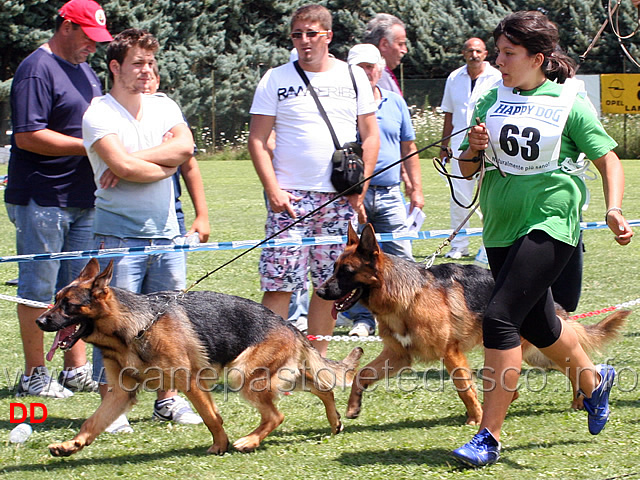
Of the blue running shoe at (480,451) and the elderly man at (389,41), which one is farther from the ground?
the elderly man at (389,41)

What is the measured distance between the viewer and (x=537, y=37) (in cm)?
382

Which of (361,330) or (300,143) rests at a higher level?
(300,143)

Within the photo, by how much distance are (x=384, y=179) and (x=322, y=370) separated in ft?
8.03

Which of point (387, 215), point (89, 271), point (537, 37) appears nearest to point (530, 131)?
point (537, 37)

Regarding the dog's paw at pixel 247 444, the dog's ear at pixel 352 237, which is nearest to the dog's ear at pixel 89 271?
the dog's paw at pixel 247 444

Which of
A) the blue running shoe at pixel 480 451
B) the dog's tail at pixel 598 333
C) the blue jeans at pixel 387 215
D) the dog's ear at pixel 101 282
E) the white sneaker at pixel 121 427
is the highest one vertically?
the dog's ear at pixel 101 282

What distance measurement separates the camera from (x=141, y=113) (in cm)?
470

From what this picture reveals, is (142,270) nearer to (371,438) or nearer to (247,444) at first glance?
(247,444)

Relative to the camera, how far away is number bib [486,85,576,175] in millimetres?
3844

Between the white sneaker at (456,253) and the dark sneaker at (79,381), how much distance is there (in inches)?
197

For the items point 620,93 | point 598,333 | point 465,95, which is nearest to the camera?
point 598,333

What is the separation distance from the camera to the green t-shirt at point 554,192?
3.87 meters

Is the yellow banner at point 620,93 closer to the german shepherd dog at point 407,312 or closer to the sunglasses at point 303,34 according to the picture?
the sunglasses at point 303,34

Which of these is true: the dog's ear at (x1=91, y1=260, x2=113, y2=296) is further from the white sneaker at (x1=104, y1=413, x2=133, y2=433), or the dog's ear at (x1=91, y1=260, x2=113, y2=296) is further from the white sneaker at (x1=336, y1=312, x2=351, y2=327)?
the white sneaker at (x1=336, y1=312, x2=351, y2=327)
